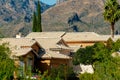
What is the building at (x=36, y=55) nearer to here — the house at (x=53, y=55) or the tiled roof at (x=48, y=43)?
the house at (x=53, y=55)

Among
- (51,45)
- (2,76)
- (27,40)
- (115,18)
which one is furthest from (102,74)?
(115,18)

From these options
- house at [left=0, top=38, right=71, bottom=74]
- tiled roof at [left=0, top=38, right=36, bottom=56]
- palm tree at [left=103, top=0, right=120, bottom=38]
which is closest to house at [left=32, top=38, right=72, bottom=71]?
house at [left=0, top=38, right=71, bottom=74]

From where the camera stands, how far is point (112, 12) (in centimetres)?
10112

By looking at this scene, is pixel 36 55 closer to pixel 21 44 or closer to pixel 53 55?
pixel 21 44

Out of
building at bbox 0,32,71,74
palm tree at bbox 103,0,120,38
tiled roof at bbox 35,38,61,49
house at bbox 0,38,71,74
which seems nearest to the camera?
building at bbox 0,32,71,74

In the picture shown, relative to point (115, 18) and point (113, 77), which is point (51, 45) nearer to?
point (115, 18)

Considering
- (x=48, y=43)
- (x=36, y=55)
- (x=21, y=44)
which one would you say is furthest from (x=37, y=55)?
(x=48, y=43)

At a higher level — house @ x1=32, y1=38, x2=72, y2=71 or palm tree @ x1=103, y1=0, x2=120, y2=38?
palm tree @ x1=103, y1=0, x2=120, y2=38

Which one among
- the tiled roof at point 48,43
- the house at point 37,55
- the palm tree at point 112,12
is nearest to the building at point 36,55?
the house at point 37,55

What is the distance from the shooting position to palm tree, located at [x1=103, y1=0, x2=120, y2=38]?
331 ft

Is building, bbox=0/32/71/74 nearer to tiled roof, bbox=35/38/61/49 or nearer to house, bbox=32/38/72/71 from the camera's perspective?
house, bbox=32/38/72/71

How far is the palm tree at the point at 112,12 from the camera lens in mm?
100750

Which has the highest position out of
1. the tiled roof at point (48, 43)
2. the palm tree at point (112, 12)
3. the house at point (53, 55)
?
the palm tree at point (112, 12)

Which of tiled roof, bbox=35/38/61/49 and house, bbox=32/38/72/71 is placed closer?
house, bbox=32/38/72/71
